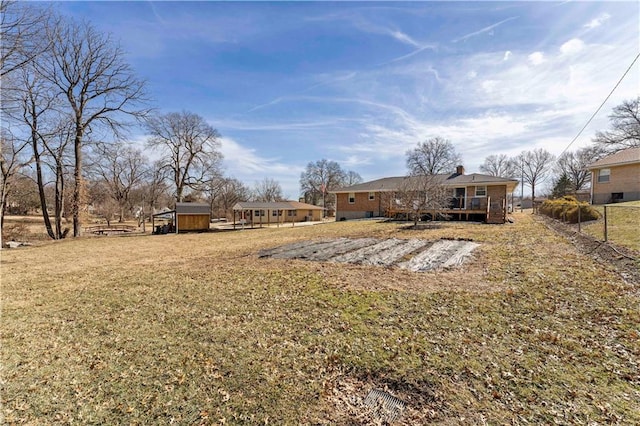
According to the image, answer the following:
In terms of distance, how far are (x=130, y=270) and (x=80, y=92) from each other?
19820 mm

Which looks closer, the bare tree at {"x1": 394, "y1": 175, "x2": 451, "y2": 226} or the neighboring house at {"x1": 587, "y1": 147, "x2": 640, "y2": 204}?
the bare tree at {"x1": 394, "y1": 175, "x2": 451, "y2": 226}

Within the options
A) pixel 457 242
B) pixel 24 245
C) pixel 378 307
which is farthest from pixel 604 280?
pixel 24 245

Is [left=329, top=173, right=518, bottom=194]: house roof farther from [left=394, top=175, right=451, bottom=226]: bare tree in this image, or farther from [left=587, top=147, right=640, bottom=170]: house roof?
[left=587, top=147, right=640, bottom=170]: house roof

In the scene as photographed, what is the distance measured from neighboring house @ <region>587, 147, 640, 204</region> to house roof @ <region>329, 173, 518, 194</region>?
18.9 ft

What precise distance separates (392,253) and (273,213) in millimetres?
29249

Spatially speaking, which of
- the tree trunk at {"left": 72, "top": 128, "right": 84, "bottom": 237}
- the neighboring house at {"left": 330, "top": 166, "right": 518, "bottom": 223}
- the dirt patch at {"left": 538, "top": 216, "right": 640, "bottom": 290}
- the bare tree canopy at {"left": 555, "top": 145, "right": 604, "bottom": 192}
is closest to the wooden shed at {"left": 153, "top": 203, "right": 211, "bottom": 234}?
the tree trunk at {"left": 72, "top": 128, "right": 84, "bottom": 237}

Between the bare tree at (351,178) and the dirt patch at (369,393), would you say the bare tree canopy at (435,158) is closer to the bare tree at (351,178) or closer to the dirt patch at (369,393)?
the bare tree at (351,178)

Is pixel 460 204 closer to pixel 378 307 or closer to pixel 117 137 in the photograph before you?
pixel 378 307

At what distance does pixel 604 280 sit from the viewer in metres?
6.14

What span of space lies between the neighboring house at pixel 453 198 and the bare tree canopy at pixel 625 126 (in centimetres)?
1954

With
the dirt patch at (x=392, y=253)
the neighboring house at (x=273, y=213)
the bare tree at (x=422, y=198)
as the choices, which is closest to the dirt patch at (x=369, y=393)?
the dirt patch at (x=392, y=253)

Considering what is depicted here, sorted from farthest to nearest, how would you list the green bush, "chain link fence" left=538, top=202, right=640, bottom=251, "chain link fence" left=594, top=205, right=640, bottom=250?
the green bush, "chain link fence" left=538, top=202, right=640, bottom=251, "chain link fence" left=594, top=205, right=640, bottom=250

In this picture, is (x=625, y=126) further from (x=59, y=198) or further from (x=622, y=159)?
(x=59, y=198)

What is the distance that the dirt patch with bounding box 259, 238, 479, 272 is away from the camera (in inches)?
350
